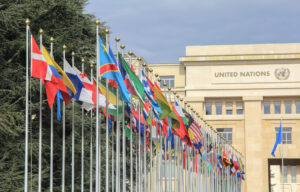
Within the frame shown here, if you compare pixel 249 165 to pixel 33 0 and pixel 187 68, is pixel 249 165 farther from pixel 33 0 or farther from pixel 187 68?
pixel 33 0

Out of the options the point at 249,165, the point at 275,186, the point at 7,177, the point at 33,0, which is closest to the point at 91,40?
the point at 33,0

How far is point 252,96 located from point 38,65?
59.3 m

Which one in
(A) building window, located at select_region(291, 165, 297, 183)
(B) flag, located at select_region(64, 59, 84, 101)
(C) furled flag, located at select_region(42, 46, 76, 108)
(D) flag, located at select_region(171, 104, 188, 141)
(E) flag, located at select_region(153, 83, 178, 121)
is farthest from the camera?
(A) building window, located at select_region(291, 165, 297, 183)

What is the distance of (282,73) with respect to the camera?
242ft

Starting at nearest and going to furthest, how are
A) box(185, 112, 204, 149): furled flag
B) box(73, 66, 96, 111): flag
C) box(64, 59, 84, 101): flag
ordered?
1. box(64, 59, 84, 101): flag
2. box(73, 66, 96, 111): flag
3. box(185, 112, 204, 149): furled flag

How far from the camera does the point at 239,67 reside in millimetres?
74438

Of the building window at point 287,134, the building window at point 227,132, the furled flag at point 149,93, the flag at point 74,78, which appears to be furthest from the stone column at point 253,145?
the flag at point 74,78

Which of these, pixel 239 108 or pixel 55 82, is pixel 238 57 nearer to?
pixel 239 108

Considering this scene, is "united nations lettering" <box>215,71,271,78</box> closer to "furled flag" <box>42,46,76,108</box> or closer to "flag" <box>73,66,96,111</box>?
→ "flag" <box>73,66,96,111</box>

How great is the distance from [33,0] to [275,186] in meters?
55.2

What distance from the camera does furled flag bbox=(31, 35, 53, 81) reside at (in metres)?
15.6

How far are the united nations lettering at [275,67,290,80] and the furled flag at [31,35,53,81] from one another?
60151 mm

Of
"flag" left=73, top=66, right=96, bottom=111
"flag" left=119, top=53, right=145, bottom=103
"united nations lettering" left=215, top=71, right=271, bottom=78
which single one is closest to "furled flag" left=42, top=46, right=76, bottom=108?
"flag" left=73, top=66, right=96, bottom=111

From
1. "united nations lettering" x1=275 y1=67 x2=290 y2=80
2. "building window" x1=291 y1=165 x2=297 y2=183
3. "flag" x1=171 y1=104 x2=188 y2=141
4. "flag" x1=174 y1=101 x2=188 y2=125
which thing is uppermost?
"united nations lettering" x1=275 y1=67 x2=290 y2=80
